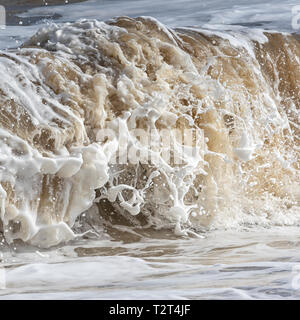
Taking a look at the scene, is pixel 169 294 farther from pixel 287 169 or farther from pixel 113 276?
pixel 287 169

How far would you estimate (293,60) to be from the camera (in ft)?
15.8

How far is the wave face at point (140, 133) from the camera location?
332cm

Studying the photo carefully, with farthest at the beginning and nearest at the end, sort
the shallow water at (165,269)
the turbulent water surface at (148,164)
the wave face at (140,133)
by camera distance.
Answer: the wave face at (140,133) < the turbulent water surface at (148,164) < the shallow water at (165,269)

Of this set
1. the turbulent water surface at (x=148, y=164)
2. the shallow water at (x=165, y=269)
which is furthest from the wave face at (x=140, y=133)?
the shallow water at (x=165, y=269)

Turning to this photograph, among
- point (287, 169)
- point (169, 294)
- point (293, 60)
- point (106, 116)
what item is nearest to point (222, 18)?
point (293, 60)

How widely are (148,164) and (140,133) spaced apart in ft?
0.49

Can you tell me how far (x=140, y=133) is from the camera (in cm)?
368

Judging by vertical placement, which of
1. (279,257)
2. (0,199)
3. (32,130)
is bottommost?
(279,257)

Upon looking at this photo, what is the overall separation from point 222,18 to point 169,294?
4.24 m

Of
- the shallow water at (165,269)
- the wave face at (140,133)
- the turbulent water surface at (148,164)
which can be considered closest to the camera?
the shallow water at (165,269)

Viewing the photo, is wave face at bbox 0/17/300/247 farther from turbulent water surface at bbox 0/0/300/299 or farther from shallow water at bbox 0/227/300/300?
shallow water at bbox 0/227/300/300

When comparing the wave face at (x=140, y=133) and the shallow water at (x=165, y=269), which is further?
the wave face at (x=140, y=133)

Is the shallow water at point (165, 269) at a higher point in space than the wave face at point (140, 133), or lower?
lower

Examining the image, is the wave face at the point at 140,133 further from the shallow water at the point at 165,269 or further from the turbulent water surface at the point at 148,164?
the shallow water at the point at 165,269
